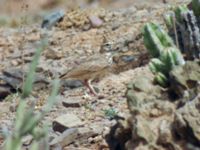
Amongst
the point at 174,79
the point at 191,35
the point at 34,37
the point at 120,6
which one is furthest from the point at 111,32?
the point at 174,79

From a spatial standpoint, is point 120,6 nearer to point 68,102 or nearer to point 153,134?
point 68,102

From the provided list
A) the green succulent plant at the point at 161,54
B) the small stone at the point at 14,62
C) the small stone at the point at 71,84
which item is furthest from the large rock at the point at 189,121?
the small stone at the point at 14,62

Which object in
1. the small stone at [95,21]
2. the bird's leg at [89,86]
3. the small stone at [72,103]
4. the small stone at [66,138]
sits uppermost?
the small stone at [95,21]

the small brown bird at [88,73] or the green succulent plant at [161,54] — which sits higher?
the small brown bird at [88,73]

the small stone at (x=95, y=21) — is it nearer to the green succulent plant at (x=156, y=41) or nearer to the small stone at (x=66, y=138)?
the small stone at (x=66, y=138)

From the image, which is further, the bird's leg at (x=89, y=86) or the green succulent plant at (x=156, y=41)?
the bird's leg at (x=89, y=86)

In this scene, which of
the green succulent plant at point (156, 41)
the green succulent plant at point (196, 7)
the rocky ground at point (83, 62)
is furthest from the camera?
the green succulent plant at point (196, 7)

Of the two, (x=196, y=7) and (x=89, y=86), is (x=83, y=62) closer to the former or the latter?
(x=89, y=86)

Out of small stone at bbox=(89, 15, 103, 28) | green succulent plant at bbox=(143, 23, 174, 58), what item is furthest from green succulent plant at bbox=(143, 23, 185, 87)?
small stone at bbox=(89, 15, 103, 28)
